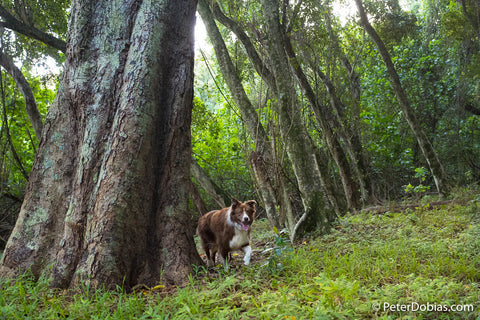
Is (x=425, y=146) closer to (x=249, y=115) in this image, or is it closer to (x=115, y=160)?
(x=249, y=115)

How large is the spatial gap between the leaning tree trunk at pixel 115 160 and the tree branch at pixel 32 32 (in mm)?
2518

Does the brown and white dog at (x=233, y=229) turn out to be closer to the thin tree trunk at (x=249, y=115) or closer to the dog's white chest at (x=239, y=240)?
the dog's white chest at (x=239, y=240)

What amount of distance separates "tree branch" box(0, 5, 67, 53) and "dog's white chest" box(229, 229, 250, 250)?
481cm

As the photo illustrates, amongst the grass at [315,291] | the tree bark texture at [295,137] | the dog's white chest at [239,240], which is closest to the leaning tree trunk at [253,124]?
the tree bark texture at [295,137]

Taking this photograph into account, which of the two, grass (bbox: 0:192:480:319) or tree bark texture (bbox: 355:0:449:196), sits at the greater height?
tree bark texture (bbox: 355:0:449:196)

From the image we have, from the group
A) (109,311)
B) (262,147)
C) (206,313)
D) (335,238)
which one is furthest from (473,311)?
(262,147)

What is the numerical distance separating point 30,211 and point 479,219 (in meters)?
7.27

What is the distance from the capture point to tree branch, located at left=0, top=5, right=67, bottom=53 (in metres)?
7.00

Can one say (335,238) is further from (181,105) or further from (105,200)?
(105,200)

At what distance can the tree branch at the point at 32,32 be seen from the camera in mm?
6998

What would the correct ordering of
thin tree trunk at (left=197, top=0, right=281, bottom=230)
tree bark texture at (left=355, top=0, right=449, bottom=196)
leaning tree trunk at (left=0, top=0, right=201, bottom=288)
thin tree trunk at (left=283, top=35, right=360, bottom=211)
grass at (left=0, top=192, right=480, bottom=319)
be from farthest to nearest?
thin tree trunk at (left=283, top=35, right=360, bottom=211)
tree bark texture at (left=355, top=0, right=449, bottom=196)
thin tree trunk at (left=197, top=0, right=281, bottom=230)
leaning tree trunk at (left=0, top=0, right=201, bottom=288)
grass at (left=0, top=192, right=480, bottom=319)

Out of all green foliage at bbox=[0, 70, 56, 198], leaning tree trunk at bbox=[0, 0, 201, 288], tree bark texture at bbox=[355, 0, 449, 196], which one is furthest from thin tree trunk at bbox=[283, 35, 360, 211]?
green foliage at bbox=[0, 70, 56, 198]

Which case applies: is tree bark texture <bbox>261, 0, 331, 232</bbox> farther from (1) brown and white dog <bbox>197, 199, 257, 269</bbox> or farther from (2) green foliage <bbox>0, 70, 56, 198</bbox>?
(2) green foliage <bbox>0, 70, 56, 198</bbox>

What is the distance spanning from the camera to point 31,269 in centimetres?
416
